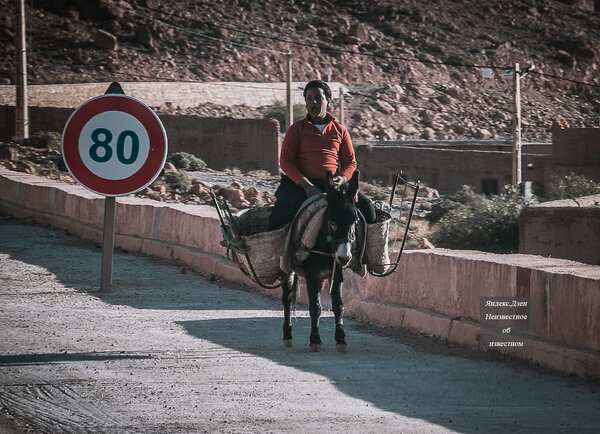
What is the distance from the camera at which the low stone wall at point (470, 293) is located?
7.21m

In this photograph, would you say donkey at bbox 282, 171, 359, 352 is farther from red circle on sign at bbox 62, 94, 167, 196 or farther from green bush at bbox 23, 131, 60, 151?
green bush at bbox 23, 131, 60, 151

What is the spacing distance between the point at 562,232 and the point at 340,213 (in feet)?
53.3

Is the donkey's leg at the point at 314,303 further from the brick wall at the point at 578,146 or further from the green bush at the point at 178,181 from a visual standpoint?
the brick wall at the point at 578,146

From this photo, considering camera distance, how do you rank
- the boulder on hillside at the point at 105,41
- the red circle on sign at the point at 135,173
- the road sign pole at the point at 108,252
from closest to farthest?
the red circle on sign at the point at 135,173 < the road sign pole at the point at 108,252 < the boulder on hillside at the point at 105,41

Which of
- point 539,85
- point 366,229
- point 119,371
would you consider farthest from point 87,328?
point 539,85

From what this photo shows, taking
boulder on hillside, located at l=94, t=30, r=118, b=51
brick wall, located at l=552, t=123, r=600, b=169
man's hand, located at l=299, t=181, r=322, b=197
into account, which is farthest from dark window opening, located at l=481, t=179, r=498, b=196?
man's hand, located at l=299, t=181, r=322, b=197

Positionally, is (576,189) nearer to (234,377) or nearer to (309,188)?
(309,188)

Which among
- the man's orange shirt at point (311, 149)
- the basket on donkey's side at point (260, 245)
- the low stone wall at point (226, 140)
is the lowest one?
the basket on donkey's side at point (260, 245)

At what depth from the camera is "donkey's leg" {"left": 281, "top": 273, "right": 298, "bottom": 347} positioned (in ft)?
27.8

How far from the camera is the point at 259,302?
11000 mm

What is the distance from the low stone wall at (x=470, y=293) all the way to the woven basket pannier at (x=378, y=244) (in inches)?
25.4

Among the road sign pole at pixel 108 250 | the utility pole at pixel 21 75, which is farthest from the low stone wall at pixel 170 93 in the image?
the road sign pole at pixel 108 250

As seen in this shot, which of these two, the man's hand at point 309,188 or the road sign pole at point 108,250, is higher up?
the man's hand at point 309,188

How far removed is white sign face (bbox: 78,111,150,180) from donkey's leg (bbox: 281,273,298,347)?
289 centimetres
